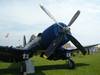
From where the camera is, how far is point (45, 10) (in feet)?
73.3

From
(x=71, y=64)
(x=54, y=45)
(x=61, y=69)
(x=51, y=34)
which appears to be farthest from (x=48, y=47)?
(x=71, y=64)

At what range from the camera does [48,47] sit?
20.6m

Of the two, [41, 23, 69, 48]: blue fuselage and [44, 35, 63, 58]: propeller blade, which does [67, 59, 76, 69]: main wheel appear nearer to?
[41, 23, 69, 48]: blue fuselage

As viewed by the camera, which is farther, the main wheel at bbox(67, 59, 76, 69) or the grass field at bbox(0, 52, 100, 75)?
the main wheel at bbox(67, 59, 76, 69)

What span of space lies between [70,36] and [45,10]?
371 cm

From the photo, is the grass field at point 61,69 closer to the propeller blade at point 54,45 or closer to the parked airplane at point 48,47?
the parked airplane at point 48,47

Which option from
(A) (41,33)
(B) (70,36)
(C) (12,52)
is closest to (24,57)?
(C) (12,52)

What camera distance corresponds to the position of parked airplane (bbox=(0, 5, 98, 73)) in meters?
20.1

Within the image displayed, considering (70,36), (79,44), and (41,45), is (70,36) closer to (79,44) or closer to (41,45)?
(79,44)

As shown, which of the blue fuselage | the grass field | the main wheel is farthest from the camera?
the main wheel

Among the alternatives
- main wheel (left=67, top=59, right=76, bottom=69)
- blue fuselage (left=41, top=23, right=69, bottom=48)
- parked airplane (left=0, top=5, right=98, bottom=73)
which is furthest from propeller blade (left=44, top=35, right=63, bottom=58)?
main wheel (left=67, top=59, right=76, bottom=69)

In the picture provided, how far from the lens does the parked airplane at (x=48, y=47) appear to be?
20138 mm

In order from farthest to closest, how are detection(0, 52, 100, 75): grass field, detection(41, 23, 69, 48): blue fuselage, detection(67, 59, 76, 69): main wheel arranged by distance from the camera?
detection(67, 59, 76, 69): main wheel < detection(41, 23, 69, 48): blue fuselage < detection(0, 52, 100, 75): grass field

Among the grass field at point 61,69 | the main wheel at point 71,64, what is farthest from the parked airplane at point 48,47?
Answer: the grass field at point 61,69
